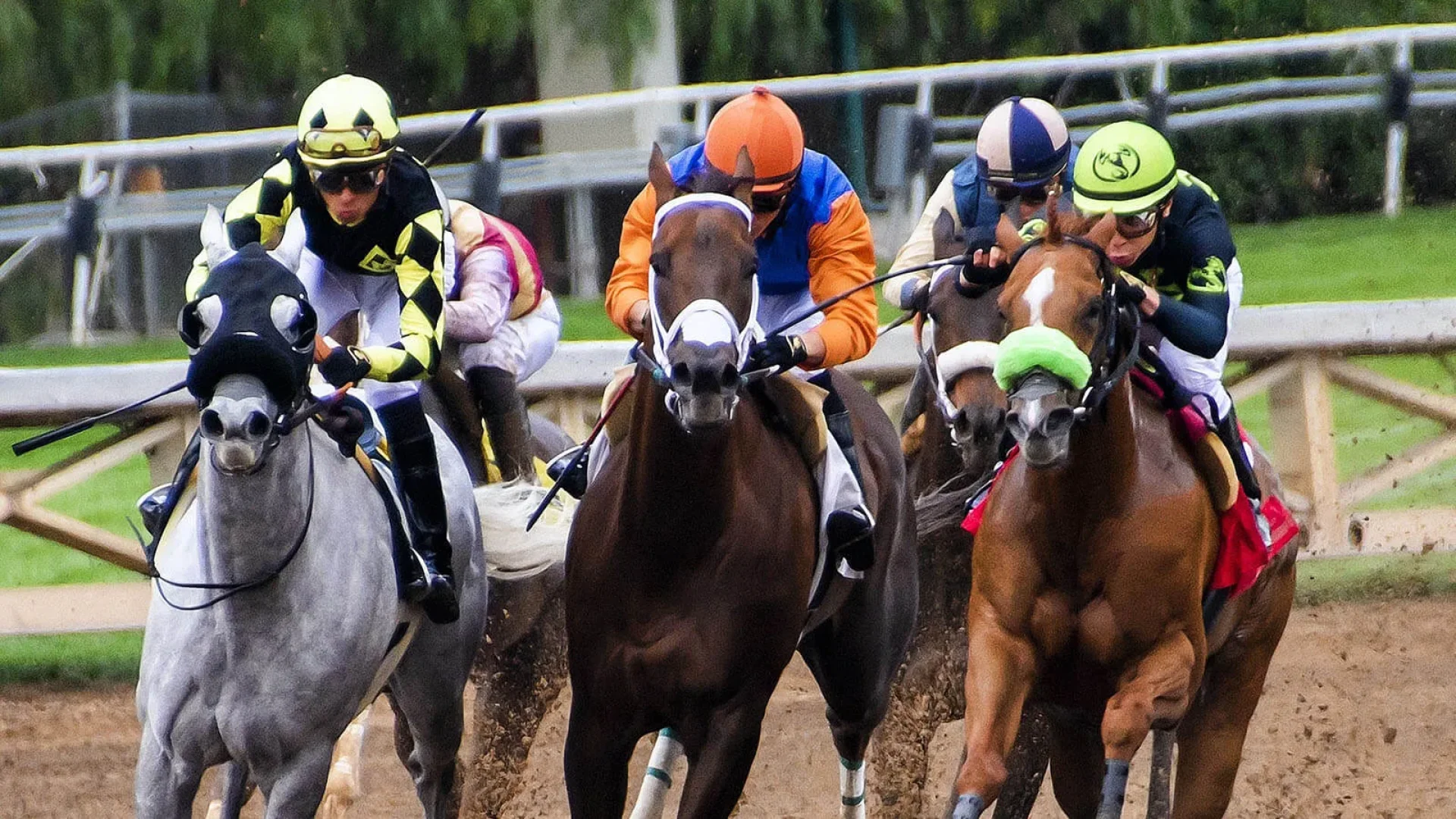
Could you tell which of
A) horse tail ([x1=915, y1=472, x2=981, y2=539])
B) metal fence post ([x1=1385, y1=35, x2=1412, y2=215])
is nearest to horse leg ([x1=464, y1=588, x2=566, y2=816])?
horse tail ([x1=915, y1=472, x2=981, y2=539])

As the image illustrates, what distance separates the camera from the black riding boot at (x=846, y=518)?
5.41 m

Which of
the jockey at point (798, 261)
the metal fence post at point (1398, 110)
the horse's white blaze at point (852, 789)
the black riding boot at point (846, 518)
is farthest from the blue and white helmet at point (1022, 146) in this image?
the metal fence post at point (1398, 110)

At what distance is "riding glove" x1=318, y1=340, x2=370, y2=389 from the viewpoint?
4910 millimetres

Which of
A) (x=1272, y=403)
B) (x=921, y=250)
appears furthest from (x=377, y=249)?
A: (x=1272, y=403)

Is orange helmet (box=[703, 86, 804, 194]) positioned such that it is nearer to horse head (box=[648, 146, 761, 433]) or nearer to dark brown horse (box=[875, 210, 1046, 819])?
horse head (box=[648, 146, 761, 433])

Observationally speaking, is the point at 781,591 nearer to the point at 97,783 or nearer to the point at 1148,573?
the point at 1148,573

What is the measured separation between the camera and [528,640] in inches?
272

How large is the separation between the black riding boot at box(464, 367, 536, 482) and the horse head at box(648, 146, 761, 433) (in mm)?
1789

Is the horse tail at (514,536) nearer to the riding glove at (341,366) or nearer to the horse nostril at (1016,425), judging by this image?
the riding glove at (341,366)

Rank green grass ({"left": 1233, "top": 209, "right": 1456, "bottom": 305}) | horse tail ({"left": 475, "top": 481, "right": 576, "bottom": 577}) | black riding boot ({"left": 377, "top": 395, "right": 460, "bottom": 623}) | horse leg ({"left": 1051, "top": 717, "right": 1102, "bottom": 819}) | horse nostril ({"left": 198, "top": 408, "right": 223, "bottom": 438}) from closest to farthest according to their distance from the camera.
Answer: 1. horse nostril ({"left": 198, "top": 408, "right": 223, "bottom": 438})
2. black riding boot ({"left": 377, "top": 395, "right": 460, "bottom": 623})
3. horse leg ({"left": 1051, "top": 717, "right": 1102, "bottom": 819})
4. horse tail ({"left": 475, "top": 481, "right": 576, "bottom": 577})
5. green grass ({"left": 1233, "top": 209, "right": 1456, "bottom": 305})

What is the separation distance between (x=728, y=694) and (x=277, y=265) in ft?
4.67

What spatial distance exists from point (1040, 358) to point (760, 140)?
0.95m

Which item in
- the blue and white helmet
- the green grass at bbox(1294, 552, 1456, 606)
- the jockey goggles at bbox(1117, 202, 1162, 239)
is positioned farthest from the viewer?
the green grass at bbox(1294, 552, 1456, 606)

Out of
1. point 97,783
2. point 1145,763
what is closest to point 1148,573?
point 1145,763
